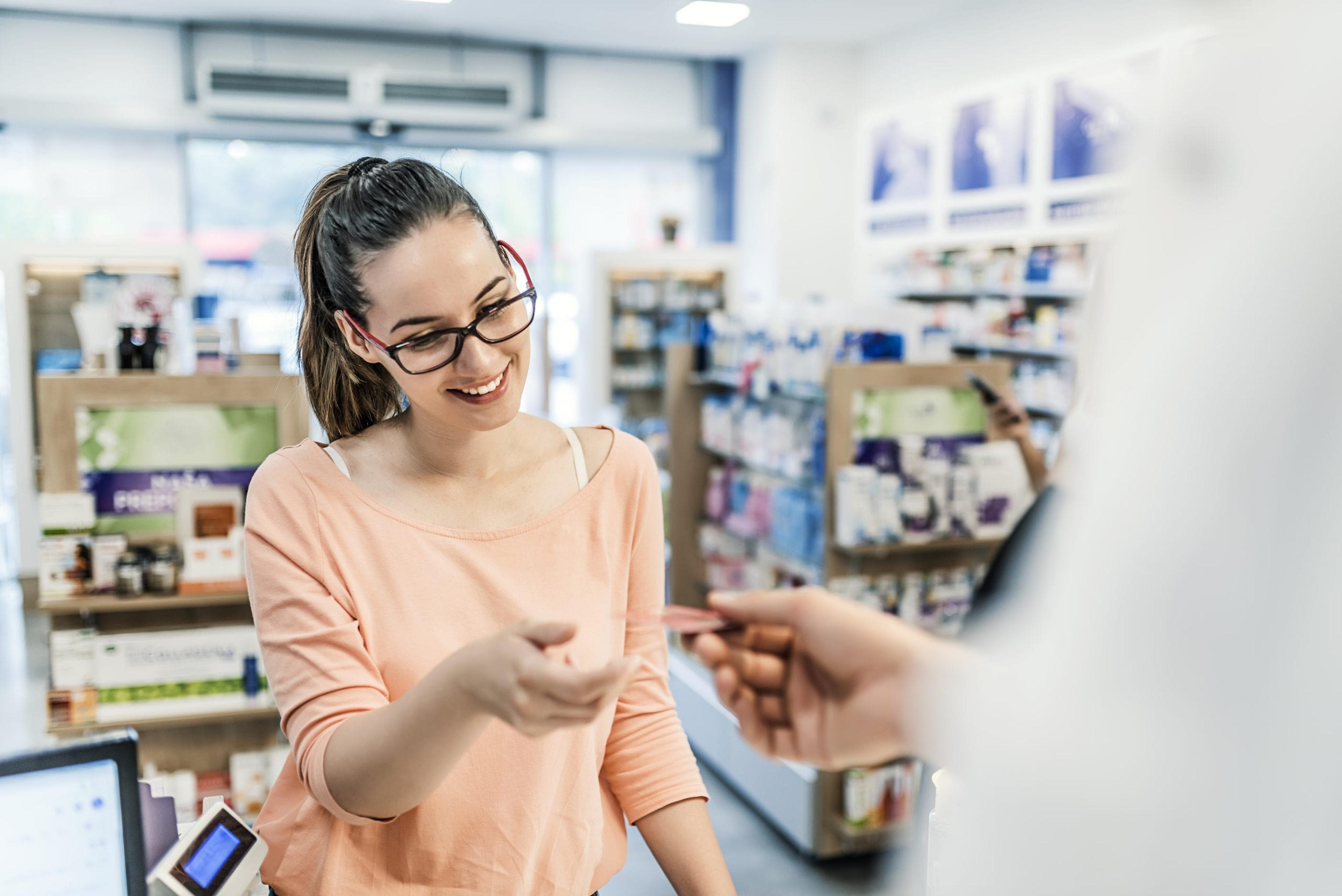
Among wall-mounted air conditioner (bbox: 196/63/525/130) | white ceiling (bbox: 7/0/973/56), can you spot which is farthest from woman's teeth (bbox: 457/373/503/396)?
wall-mounted air conditioner (bbox: 196/63/525/130)

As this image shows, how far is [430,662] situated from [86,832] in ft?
1.35

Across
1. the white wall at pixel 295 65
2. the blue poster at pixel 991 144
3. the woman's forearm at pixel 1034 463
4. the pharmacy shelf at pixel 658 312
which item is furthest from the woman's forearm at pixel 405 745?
the white wall at pixel 295 65

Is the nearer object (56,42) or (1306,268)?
(1306,268)

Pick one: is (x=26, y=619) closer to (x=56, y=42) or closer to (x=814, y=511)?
(x=56, y=42)

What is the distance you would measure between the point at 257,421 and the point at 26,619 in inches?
187

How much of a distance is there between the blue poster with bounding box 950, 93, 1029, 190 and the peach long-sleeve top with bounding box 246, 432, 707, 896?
661 cm

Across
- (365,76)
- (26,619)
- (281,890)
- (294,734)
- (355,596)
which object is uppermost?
(365,76)

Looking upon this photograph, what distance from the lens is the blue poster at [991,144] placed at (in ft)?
23.6

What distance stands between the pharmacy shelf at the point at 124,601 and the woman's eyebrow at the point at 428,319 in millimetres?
2056

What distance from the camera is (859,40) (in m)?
9.11

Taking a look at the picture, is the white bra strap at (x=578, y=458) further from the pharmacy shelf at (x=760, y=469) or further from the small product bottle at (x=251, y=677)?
the pharmacy shelf at (x=760, y=469)

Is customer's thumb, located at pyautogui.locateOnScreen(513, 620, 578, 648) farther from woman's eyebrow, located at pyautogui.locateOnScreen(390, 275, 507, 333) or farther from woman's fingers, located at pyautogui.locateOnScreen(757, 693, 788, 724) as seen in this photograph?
woman's eyebrow, located at pyautogui.locateOnScreen(390, 275, 507, 333)

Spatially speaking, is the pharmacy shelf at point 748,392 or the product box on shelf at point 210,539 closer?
the product box on shelf at point 210,539

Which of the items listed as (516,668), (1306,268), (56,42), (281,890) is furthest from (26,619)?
(1306,268)
